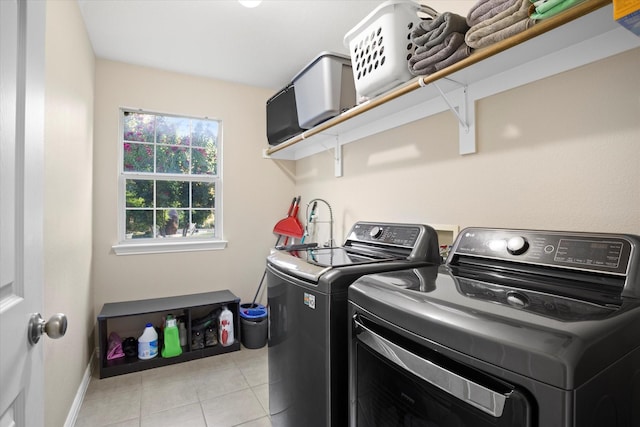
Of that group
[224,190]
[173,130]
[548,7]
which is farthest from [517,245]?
[173,130]

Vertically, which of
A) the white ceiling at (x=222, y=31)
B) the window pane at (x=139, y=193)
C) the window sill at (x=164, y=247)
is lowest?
the window sill at (x=164, y=247)

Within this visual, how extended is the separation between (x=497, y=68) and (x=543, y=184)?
50 centimetres

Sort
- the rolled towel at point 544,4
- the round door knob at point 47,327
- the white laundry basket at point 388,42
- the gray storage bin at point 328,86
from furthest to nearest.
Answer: the gray storage bin at point 328,86
the white laundry basket at point 388,42
the rolled towel at point 544,4
the round door knob at point 47,327

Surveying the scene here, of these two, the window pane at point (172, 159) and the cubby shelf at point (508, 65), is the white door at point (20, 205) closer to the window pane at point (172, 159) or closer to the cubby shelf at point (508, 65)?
the cubby shelf at point (508, 65)

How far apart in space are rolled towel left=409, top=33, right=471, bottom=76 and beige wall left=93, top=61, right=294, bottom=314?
223cm

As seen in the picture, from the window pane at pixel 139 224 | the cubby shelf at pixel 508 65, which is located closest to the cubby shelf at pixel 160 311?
the window pane at pixel 139 224

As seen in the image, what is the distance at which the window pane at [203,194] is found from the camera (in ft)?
10.3

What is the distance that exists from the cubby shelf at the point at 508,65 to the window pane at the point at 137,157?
6.30 feet

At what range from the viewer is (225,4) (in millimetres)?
1969

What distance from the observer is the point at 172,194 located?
304 cm

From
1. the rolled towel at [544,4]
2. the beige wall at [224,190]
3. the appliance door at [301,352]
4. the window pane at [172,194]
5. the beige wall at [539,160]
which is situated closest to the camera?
the rolled towel at [544,4]

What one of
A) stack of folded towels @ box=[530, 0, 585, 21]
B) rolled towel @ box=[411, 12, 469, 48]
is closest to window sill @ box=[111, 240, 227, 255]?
rolled towel @ box=[411, 12, 469, 48]

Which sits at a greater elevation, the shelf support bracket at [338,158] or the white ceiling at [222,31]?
the white ceiling at [222,31]

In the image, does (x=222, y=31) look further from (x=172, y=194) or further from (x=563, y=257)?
(x=563, y=257)
